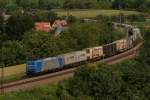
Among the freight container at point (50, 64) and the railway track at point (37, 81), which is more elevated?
the freight container at point (50, 64)

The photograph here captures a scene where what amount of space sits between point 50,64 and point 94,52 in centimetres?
1427

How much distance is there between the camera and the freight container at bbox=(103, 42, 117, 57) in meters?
77.4

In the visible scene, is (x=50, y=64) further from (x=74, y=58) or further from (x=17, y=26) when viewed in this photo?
(x=17, y=26)

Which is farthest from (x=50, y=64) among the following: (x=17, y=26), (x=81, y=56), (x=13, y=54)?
(x=17, y=26)

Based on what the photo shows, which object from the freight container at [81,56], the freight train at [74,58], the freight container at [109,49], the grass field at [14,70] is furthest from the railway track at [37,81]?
the freight container at [109,49]

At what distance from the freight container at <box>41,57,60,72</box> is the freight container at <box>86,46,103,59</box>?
1048cm

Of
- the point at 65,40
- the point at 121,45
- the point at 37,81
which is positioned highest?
the point at 65,40

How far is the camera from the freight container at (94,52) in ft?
234

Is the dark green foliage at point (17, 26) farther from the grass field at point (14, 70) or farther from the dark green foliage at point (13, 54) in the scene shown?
the grass field at point (14, 70)

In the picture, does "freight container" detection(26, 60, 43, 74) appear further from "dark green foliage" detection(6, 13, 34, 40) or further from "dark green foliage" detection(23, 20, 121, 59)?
"dark green foliage" detection(6, 13, 34, 40)

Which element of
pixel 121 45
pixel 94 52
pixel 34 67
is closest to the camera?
pixel 34 67

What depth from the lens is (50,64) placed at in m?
59.9

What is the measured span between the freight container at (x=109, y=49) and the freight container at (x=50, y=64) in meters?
17.3

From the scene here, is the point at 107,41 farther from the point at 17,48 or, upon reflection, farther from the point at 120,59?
the point at 17,48
